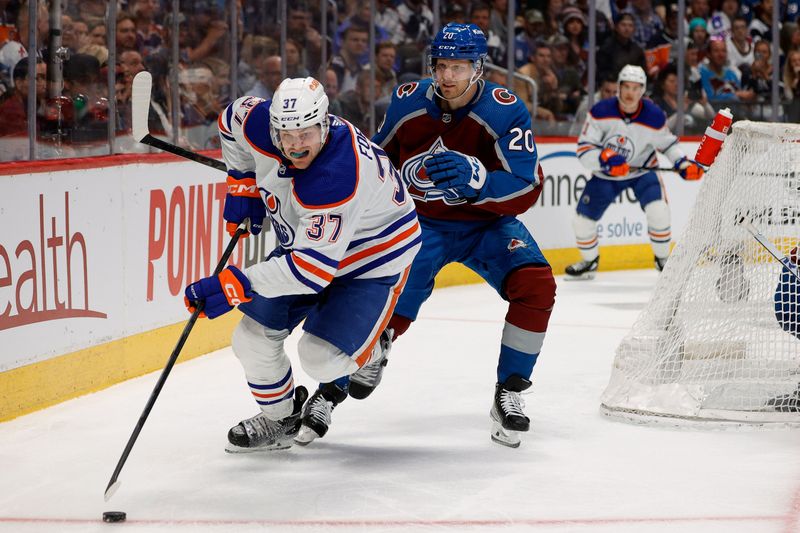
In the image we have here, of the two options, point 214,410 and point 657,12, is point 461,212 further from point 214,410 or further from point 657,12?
point 657,12

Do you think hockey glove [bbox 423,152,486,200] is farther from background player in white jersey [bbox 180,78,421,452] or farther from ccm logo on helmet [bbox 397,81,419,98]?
ccm logo on helmet [bbox 397,81,419,98]

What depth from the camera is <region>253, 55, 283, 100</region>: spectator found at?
5840mm

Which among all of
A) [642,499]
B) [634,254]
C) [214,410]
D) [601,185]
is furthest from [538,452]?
[634,254]

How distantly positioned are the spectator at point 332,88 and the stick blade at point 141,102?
312 centimetres

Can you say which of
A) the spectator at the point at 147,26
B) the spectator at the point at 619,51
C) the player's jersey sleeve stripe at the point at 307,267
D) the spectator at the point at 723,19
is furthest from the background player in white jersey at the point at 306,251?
the spectator at the point at 723,19

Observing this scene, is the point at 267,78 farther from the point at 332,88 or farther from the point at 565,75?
the point at 565,75

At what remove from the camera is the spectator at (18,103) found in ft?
12.8

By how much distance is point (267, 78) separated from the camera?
5.93m

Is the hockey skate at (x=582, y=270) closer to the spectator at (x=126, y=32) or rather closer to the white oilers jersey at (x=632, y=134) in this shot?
the white oilers jersey at (x=632, y=134)

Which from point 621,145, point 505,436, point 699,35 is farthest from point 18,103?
point 699,35

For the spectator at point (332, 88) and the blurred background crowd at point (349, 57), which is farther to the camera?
the spectator at point (332, 88)

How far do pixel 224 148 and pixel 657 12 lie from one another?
5.71 meters

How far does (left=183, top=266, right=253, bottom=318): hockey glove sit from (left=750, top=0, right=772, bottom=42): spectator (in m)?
6.84

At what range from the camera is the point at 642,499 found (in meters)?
2.88
